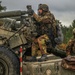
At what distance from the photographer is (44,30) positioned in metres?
11.5

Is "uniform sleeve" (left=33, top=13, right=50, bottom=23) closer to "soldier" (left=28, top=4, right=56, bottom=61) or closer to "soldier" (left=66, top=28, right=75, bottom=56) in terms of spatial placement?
"soldier" (left=28, top=4, right=56, bottom=61)

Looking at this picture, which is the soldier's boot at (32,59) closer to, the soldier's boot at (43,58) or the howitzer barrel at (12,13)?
the soldier's boot at (43,58)

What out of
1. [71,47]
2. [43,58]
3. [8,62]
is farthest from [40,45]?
[8,62]

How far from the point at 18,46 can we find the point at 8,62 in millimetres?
858

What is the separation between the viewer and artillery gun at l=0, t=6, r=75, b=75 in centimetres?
1044

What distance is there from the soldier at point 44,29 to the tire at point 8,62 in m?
0.79

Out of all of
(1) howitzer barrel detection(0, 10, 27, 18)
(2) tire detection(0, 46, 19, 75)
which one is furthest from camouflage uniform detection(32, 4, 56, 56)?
(2) tire detection(0, 46, 19, 75)

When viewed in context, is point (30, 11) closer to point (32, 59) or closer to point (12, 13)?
point (12, 13)

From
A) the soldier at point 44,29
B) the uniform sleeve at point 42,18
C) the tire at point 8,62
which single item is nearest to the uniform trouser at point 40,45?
the soldier at point 44,29

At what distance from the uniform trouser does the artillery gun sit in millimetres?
165

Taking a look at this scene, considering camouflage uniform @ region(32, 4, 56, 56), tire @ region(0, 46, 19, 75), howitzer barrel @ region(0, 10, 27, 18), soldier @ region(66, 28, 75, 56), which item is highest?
howitzer barrel @ region(0, 10, 27, 18)

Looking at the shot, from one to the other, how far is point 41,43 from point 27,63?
750mm

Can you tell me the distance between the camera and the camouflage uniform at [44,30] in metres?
11.2

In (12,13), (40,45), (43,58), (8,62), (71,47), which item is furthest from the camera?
(12,13)
